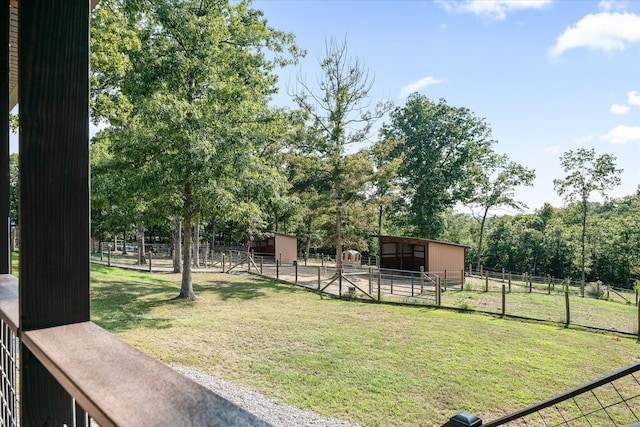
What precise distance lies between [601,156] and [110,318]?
83.0 feet

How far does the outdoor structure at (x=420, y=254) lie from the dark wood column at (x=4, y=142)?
1786 cm

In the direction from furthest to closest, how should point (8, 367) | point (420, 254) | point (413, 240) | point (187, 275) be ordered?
1. point (420, 254)
2. point (413, 240)
3. point (187, 275)
4. point (8, 367)

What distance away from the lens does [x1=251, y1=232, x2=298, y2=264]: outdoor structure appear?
920 inches

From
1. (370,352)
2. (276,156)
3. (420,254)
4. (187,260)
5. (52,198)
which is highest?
(276,156)

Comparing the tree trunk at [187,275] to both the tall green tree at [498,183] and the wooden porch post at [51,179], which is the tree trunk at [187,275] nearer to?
the wooden porch post at [51,179]

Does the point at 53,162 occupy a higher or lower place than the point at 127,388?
higher

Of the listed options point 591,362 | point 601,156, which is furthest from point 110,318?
point 601,156

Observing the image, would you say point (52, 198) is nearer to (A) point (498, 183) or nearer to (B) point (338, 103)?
(B) point (338, 103)

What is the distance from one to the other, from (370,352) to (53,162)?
6213mm

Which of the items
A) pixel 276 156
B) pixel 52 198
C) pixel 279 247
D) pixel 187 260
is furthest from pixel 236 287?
pixel 52 198

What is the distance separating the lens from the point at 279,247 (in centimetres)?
2353

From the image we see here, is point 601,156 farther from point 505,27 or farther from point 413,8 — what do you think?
point 413,8

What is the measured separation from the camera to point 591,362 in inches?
245

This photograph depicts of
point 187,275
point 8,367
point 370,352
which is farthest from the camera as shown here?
point 187,275
